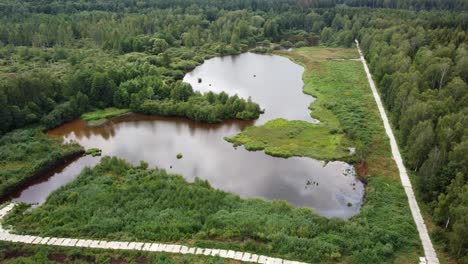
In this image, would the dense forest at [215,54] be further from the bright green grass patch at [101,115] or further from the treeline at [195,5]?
the bright green grass patch at [101,115]

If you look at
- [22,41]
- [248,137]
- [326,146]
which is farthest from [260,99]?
[22,41]

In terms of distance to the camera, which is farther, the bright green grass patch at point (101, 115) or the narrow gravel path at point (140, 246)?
the bright green grass patch at point (101, 115)

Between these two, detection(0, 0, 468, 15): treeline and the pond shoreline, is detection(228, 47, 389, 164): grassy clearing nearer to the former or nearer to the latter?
the pond shoreline

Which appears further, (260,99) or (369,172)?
(260,99)

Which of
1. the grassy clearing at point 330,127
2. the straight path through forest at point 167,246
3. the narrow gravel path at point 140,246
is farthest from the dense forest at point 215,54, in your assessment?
the narrow gravel path at point 140,246

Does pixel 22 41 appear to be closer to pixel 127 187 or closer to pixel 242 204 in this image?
pixel 127 187

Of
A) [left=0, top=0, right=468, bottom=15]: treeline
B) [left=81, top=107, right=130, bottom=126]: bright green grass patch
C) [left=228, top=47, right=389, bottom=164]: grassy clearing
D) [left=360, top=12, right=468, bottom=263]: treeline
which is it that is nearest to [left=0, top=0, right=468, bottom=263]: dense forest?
[left=360, top=12, right=468, bottom=263]: treeline
